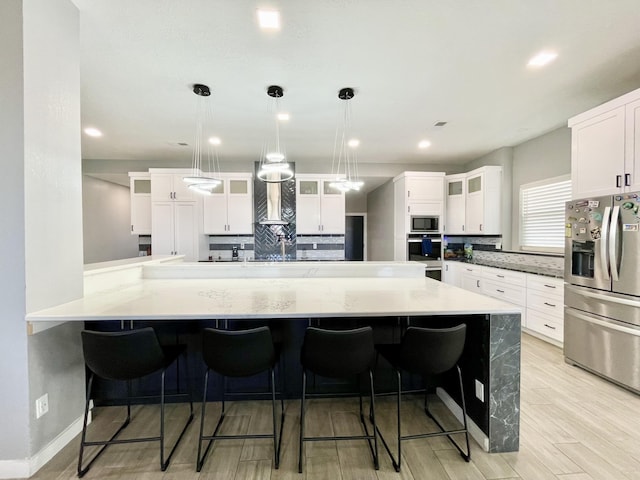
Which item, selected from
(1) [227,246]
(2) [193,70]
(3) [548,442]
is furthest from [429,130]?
(1) [227,246]

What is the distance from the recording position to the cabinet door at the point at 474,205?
4.70m

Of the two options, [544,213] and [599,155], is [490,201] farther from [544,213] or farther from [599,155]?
[599,155]

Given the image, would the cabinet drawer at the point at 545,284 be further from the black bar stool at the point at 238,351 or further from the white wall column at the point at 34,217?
the white wall column at the point at 34,217

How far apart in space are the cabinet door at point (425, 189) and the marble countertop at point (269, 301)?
291 centimetres

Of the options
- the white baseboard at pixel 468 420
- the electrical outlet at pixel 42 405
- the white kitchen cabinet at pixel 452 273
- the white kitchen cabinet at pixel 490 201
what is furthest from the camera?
the white kitchen cabinet at pixel 452 273

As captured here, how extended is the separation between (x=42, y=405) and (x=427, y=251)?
509cm

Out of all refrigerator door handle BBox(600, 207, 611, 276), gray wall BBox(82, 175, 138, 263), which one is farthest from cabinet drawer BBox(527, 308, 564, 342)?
gray wall BBox(82, 175, 138, 263)

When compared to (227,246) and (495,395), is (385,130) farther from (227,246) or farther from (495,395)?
(227,246)

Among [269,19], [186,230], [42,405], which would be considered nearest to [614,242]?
[269,19]

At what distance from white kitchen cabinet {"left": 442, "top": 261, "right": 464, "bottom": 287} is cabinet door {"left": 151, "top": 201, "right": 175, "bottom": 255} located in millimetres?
5050

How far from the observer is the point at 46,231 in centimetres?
161

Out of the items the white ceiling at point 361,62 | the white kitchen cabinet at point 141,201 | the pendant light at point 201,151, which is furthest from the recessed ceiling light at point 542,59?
the white kitchen cabinet at point 141,201

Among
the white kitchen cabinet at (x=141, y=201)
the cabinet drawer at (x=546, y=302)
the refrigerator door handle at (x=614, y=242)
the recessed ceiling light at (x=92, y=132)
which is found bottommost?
the cabinet drawer at (x=546, y=302)

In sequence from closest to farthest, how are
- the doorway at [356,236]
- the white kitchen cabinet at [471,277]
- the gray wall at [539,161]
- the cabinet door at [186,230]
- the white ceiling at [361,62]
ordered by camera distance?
the white ceiling at [361,62] → the gray wall at [539,161] → the white kitchen cabinet at [471,277] → the cabinet door at [186,230] → the doorway at [356,236]
